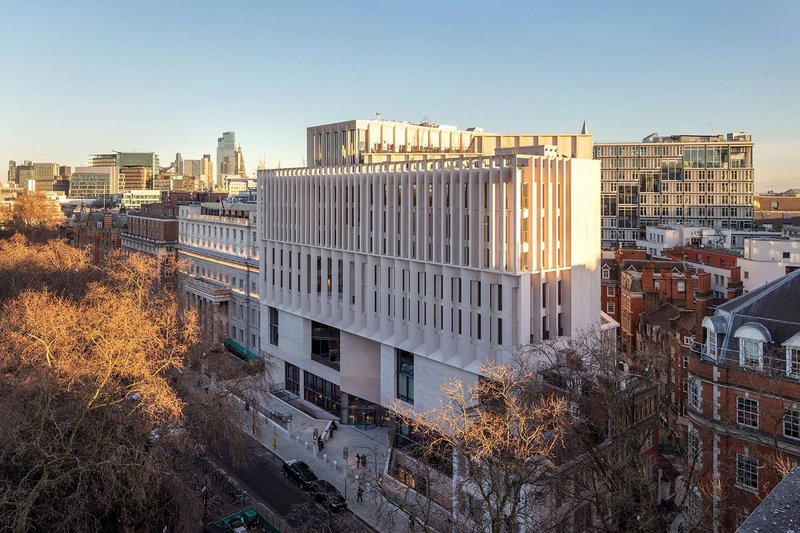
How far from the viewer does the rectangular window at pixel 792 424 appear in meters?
31.6

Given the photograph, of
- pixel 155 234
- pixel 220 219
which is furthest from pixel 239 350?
pixel 155 234

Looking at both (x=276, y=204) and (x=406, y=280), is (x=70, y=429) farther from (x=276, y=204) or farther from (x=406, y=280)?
(x=276, y=204)

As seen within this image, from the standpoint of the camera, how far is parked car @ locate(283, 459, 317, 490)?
144ft

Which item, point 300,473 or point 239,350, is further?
point 239,350

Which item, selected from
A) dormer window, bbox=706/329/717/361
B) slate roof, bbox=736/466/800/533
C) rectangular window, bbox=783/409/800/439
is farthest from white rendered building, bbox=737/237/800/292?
slate roof, bbox=736/466/800/533

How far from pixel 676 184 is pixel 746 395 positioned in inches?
4729

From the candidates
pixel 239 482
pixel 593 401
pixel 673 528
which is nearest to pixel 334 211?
pixel 239 482

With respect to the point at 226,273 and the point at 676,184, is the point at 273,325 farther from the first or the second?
the point at 676,184

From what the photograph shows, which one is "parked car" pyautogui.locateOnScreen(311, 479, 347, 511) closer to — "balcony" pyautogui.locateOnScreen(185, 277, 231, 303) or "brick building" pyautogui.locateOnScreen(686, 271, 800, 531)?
"brick building" pyautogui.locateOnScreen(686, 271, 800, 531)

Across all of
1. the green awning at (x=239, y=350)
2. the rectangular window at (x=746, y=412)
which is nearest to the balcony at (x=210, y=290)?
the green awning at (x=239, y=350)

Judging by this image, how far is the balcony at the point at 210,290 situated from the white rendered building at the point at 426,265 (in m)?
18.6

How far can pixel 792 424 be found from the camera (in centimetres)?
3189

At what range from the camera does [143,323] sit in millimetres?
42906

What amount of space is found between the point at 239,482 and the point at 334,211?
80.8 feet
